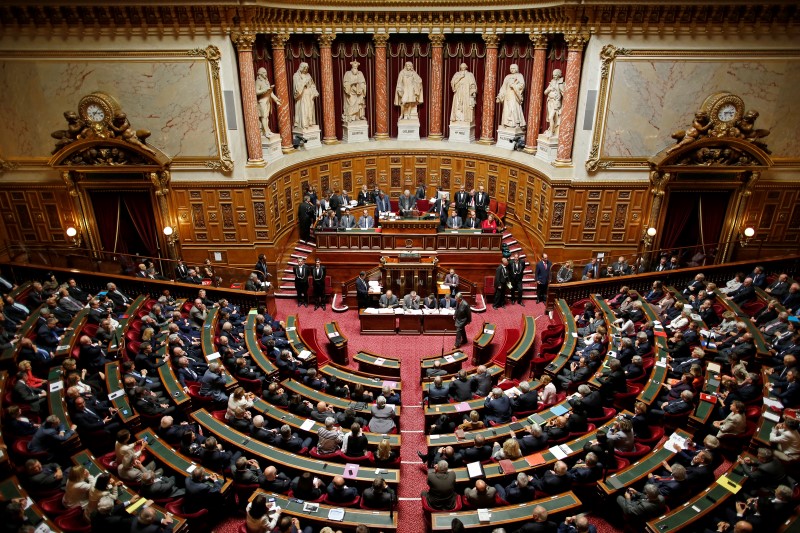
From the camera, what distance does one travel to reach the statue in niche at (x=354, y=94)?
21.3 metres

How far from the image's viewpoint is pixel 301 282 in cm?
1702

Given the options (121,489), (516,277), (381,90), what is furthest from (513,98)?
(121,489)

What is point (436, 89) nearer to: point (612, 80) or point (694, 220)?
point (612, 80)

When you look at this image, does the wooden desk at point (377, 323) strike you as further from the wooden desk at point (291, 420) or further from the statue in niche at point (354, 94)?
the statue in niche at point (354, 94)

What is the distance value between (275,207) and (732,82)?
46.7ft

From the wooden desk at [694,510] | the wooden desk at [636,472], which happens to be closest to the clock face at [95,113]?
the wooden desk at [636,472]

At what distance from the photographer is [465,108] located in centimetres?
2145

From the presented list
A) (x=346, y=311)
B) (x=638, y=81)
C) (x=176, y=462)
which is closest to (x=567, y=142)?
(x=638, y=81)

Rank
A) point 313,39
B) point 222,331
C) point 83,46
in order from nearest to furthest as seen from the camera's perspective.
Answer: point 222,331 < point 83,46 < point 313,39

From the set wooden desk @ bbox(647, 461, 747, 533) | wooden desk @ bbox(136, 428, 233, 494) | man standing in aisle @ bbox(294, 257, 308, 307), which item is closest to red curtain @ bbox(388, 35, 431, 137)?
man standing in aisle @ bbox(294, 257, 308, 307)

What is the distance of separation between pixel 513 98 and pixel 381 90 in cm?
498

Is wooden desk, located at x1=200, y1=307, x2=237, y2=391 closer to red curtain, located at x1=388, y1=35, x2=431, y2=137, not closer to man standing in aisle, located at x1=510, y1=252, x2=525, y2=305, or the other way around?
man standing in aisle, located at x1=510, y1=252, x2=525, y2=305

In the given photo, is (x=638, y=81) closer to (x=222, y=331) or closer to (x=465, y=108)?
(x=465, y=108)

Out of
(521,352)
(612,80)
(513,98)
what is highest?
(612,80)
